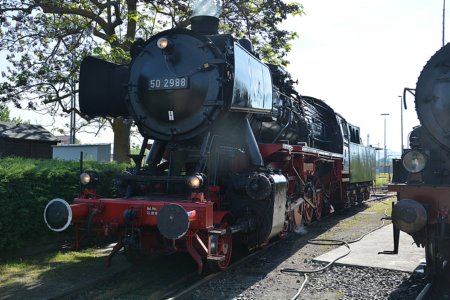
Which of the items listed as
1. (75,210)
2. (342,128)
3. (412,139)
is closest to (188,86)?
(75,210)

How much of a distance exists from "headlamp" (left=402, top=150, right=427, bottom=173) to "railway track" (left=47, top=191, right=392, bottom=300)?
2.85m

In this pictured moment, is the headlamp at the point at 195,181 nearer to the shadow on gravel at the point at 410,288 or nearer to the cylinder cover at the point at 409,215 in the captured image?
the cylinder cover at the point at 409,215

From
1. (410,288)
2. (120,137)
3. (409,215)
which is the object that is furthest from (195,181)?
(120,137)

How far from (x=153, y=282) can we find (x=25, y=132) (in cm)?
1877

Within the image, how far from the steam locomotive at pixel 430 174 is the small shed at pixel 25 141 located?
739 inches

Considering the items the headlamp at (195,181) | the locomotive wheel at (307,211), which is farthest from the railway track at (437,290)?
the locomotive wheel at (307,211)

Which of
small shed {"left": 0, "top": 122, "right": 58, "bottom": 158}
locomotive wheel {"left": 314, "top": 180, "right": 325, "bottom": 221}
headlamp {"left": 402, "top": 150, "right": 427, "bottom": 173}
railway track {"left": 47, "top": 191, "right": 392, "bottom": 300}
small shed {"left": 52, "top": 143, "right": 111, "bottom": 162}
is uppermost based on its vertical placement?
small shed {"left": 0, "top": 122, "right": 58, "bottom": 158}

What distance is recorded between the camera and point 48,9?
13.1m

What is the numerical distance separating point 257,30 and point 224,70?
866 centimetres

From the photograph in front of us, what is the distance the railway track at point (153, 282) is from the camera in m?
5.51

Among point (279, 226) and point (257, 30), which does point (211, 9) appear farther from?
point (257, 30)

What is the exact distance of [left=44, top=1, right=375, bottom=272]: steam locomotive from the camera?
5766mm

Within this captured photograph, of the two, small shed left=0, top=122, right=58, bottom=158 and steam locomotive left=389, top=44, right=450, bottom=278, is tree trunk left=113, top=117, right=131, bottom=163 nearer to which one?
small shed left=0, top=122, right=58, bottom=158

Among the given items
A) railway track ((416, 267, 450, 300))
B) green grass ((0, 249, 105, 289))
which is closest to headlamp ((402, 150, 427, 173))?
railway track ((416, 267, 450, 300))
